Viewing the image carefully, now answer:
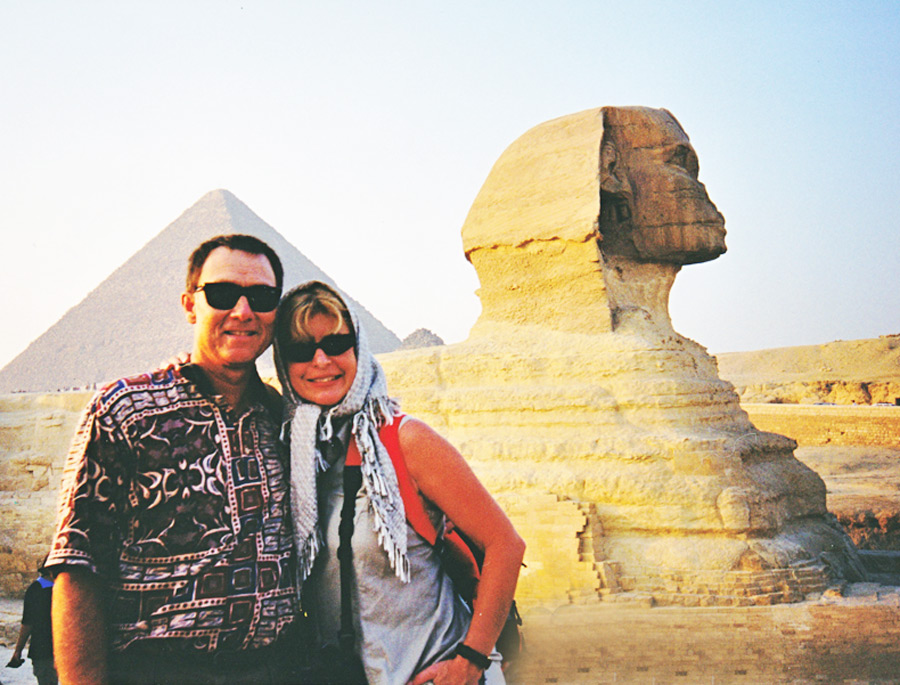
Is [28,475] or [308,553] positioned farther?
[28,475]

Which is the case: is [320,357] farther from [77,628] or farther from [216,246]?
[77,628]

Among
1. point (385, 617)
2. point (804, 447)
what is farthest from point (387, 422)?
point (804, 447)

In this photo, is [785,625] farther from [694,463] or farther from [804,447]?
[804,447]

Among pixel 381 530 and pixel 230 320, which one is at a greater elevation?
pixel 230 320

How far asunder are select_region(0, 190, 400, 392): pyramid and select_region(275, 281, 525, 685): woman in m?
41.3

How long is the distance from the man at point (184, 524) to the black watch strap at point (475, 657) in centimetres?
44

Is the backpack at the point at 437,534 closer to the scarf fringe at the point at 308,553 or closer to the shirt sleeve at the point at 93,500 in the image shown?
the scarf fringe at the point at 308,553

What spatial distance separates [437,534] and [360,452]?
0.98ft

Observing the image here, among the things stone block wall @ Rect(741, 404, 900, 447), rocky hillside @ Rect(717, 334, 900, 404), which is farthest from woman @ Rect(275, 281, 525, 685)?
rocky hillside @ Rect(717, 334, 900, 404)

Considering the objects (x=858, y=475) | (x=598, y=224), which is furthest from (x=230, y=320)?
(x=858, y=475)

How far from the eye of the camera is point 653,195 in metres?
6.14

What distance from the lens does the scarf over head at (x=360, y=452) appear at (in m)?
1.68

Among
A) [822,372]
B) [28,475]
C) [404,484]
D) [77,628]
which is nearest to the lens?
[77,628]

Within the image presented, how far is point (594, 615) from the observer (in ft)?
15.2
